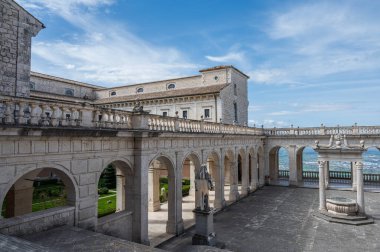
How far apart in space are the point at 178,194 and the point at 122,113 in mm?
6482

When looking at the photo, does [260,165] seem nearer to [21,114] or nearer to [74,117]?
[74,117]

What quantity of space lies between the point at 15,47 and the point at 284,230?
57.0 feet

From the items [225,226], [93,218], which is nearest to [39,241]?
[93,218]

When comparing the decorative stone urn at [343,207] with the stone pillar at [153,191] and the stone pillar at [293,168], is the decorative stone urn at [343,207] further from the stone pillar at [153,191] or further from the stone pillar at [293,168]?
the stone pillar at [153,191]

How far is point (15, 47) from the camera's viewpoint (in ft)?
41.8

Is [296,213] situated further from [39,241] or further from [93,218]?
[39,241]

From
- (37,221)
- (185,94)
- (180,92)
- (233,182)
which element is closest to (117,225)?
(37,221)

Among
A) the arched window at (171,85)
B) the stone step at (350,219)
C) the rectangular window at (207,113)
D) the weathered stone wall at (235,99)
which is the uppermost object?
the arched window at (171,85)

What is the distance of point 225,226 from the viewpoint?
17719mm

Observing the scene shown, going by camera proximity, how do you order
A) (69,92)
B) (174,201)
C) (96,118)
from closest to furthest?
(96,118) < (174,201) < (69,92)

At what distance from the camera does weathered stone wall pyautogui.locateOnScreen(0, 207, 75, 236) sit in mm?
7938

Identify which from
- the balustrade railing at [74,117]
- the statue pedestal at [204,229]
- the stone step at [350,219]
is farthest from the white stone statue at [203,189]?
the stone step at [350,219]

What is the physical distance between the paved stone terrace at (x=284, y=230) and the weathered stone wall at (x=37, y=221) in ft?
20.3

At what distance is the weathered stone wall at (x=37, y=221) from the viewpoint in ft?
26.0
